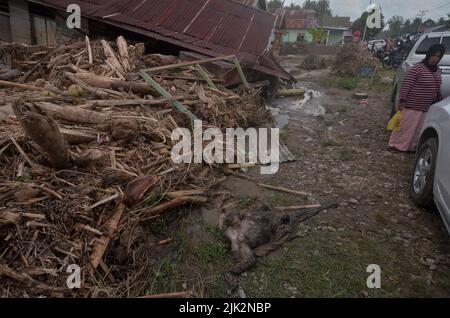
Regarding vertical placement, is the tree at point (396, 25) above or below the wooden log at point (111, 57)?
above

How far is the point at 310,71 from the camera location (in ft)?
61.3

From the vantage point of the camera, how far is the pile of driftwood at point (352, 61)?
50.9 feet

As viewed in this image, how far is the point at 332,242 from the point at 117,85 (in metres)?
4.36

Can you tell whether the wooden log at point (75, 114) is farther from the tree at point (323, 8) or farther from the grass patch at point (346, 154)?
the tree at point (323, 8)

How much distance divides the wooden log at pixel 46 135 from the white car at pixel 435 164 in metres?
3.78

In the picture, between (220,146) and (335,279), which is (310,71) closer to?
(220,146)

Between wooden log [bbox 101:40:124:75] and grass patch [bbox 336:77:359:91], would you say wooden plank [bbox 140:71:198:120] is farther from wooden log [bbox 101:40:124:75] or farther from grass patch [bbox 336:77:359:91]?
grass patch [bbox 336:77:359:91]

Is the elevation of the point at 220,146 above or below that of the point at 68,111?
below

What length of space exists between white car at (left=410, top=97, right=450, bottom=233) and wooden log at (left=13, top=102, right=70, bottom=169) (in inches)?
149

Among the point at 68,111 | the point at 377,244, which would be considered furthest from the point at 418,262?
the point at 68,111

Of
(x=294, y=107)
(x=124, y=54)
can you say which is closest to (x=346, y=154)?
(x=294, y=107)

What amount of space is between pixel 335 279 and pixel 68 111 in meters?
3.89

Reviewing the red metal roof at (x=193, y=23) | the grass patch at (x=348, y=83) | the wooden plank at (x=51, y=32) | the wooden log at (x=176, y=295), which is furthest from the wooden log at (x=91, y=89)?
the grass patch at (x=348, y=83)

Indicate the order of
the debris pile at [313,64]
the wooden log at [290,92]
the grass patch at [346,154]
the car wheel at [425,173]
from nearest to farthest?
1. the car wheel at [425,173]
2. the grass patch at [346,154]
3. the wooden log at [290,92]
4. the debris pile at [313,64]
